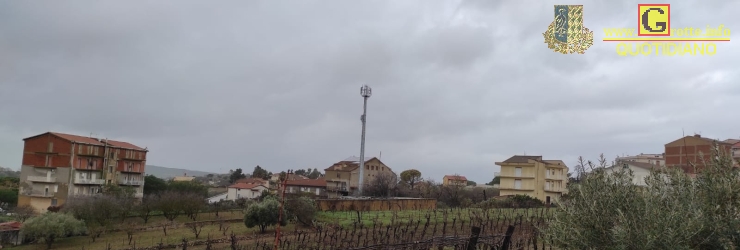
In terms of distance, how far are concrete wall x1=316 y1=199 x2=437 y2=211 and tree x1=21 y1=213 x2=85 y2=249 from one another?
1781 cm

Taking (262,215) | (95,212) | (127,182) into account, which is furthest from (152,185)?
(262,215)

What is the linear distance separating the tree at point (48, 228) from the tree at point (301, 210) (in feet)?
48.8

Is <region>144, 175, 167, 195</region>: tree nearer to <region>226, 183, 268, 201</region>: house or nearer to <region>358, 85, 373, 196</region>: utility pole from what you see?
<region>226, 183, 268, 201</region>: house

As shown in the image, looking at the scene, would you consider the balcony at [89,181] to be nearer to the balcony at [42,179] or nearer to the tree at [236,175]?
the balcony at [42,179]

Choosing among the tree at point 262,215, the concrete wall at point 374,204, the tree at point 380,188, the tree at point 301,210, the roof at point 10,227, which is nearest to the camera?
the roof at point 10,227

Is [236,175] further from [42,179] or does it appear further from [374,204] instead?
[374,204]

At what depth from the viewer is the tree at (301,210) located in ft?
113

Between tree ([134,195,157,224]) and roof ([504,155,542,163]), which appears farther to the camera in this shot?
roof ([504,155,542,163])

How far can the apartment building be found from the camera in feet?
177

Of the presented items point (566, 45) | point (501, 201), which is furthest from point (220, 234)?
point (501, 201)

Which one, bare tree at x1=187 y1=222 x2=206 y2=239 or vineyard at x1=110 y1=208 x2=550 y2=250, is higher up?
vineyard at x1=110 y1=208 x2=550 y2=250

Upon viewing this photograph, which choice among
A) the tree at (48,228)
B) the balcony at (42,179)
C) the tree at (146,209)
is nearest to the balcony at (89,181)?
the balcony at (42,179)

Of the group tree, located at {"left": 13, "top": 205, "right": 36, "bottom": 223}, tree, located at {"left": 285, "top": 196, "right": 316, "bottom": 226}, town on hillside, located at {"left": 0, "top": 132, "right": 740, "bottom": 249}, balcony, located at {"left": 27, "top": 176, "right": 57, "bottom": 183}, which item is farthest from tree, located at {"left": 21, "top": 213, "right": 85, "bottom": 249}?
balcony, located at {"left": 27, "top": 176, "right": 57, "bottom": 183}

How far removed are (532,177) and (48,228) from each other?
1786 inches
